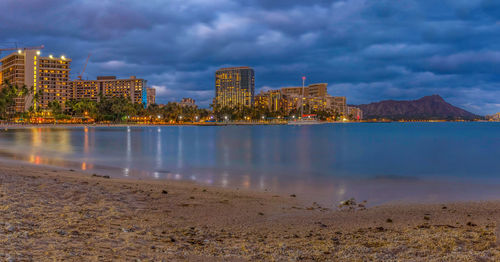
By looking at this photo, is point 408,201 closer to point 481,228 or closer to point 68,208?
point 481,228

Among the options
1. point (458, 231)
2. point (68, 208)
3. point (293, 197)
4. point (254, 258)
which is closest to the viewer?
point (254, 258)

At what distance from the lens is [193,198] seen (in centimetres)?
1256

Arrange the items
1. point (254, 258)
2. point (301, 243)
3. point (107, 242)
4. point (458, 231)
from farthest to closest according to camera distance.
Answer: point (458, 231), point (301, 243), point (107, 242), point (254, 258)

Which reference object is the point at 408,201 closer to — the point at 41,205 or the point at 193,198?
the point at 193,198

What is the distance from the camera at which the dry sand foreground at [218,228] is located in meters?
6.54

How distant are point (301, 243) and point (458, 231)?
13.1 feet

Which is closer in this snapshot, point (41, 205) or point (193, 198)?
point (41, 205)

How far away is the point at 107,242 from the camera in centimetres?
699

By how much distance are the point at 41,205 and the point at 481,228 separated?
11560mm

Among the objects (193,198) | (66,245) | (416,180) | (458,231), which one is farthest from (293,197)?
(416,180)

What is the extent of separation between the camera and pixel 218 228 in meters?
8.80

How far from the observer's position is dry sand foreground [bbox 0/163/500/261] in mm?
6539

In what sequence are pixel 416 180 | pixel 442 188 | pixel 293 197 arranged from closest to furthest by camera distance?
pixel 293 197 → pixel 442 188 → pixel 416 180

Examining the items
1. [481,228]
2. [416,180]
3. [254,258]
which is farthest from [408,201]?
[254,258]
